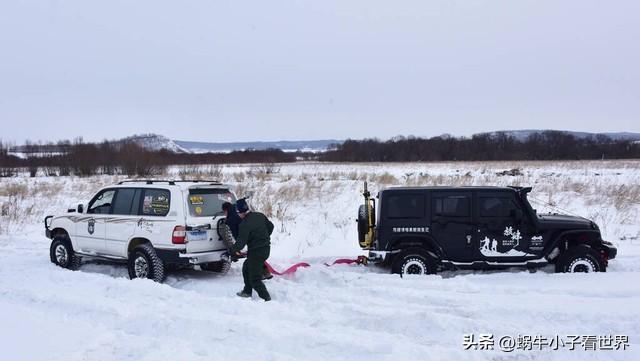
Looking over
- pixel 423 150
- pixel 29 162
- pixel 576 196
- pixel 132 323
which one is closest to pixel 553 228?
pixel 132 323

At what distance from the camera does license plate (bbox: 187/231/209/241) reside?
9.04 metres

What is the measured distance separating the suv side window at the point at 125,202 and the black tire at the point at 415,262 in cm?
503

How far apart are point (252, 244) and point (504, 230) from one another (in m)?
4.60

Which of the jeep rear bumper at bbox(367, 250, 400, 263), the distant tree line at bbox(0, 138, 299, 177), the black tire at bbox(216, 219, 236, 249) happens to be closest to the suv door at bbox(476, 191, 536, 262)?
the jeep rear bumper at bbox(367, 250, 400, 263)

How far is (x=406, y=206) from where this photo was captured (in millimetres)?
9617

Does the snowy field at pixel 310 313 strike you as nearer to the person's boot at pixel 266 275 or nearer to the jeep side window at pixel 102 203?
the person's boot at pixel 266 275

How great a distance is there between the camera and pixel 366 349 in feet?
18.8

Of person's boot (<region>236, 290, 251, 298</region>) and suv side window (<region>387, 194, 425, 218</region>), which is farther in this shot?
suv side window (<region>387, 194, 425, 218</region>)

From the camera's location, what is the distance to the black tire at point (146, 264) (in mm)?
9156

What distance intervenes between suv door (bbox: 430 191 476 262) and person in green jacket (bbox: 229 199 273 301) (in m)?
3.25

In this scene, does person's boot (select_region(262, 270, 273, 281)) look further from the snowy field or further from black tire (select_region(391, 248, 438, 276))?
black tire (select_region(391, 248, 438, 276))

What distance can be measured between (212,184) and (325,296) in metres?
3.21

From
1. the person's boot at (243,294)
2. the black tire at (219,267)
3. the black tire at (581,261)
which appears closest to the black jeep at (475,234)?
the black tire at (581,261)

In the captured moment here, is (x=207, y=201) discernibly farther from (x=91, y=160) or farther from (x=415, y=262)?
(x=91, y=160)
